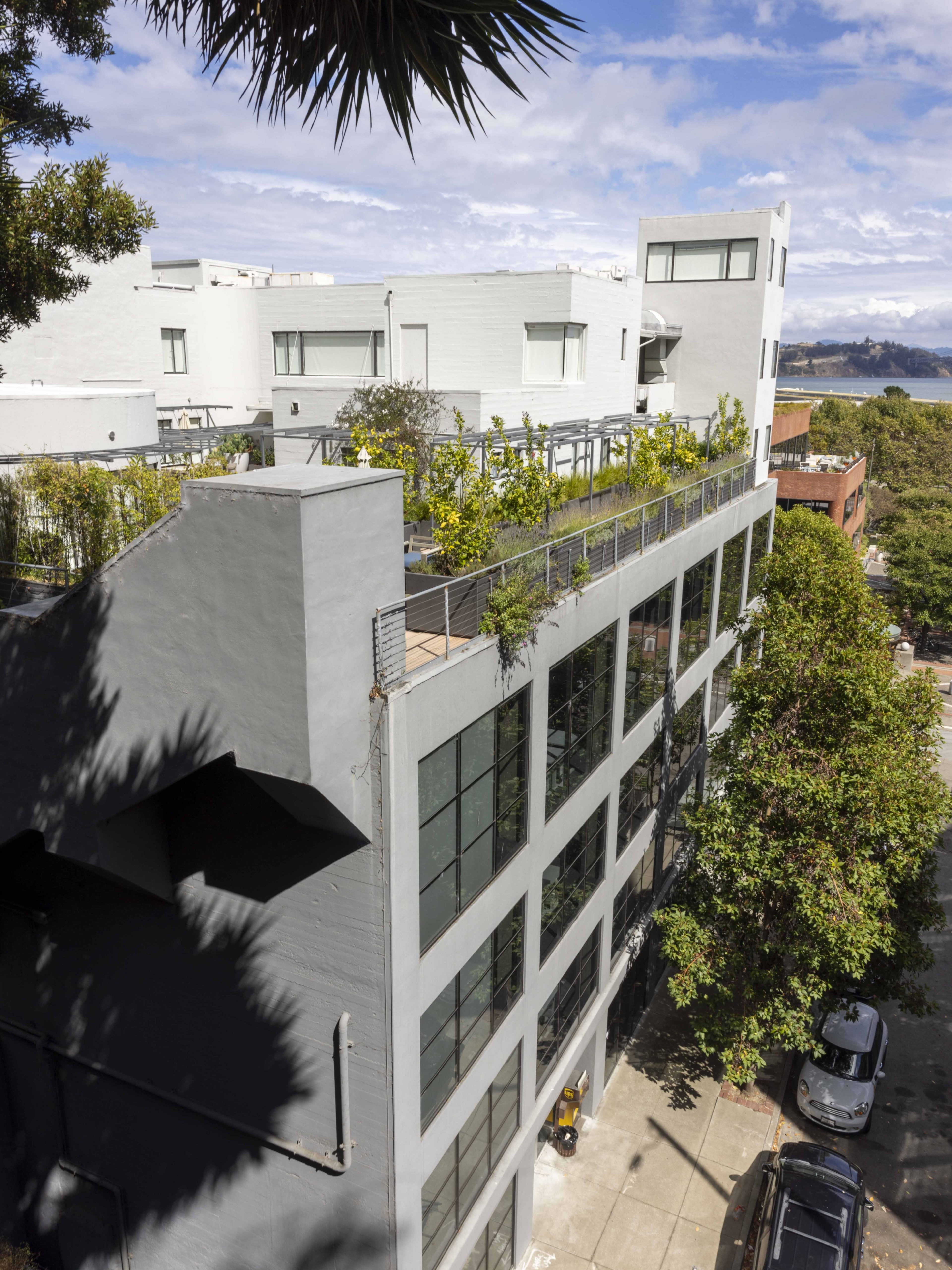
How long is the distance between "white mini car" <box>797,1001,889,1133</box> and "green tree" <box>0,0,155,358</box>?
19.3 m

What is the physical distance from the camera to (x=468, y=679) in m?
11.6

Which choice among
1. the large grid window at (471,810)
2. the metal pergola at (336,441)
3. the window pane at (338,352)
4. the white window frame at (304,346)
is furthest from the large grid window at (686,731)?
the window pane at (338,352)

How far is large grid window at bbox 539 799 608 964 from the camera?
52.6 ft

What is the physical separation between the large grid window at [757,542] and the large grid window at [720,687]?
2.48m

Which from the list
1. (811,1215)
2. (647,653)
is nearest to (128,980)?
Result: (647,653)

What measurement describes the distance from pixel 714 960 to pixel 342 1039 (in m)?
10.1

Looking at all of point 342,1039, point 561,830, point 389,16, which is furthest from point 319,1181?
point 389,16

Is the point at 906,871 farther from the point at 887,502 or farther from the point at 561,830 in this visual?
the point at 887,502

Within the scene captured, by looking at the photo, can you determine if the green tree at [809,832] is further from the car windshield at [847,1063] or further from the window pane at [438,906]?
the window pane at [438,906]

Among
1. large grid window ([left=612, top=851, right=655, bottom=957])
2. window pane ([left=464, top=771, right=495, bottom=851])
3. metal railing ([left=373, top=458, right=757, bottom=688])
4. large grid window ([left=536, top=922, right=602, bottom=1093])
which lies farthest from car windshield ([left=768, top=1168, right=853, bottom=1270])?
metal railing ([left=373, top=458, right=757, bottom=688])

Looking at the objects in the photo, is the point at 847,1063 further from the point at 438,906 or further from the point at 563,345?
the point at 563,345

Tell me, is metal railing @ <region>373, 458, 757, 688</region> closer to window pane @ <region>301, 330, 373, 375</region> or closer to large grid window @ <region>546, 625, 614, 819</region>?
large grid window @ <region>546, 625, 614, 819</region>

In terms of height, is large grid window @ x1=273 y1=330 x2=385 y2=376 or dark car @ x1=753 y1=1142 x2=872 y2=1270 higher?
large grid window @ x1=273 y1=330 x2=385 y2=376

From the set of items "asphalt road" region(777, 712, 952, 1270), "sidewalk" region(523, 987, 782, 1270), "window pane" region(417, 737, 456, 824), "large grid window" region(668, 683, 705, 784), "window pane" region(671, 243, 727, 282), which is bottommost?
"asphalt road" region(777, 712, 952, 1270)
